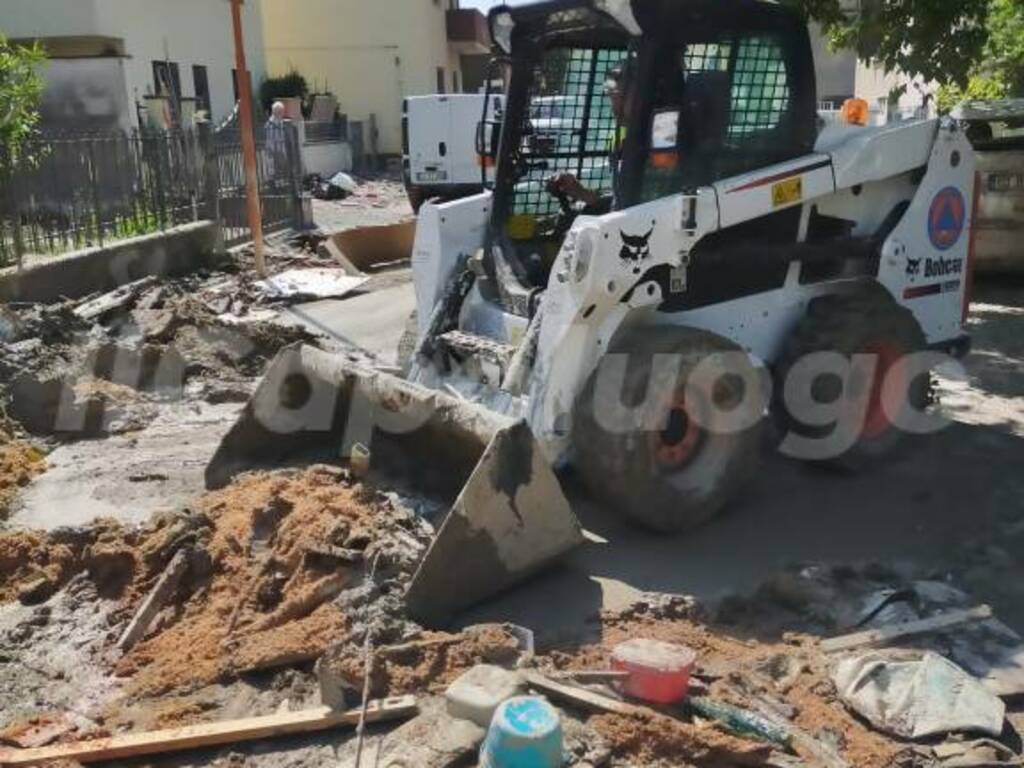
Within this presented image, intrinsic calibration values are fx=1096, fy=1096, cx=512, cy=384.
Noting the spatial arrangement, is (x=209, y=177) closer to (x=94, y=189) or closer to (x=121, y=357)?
(x=94, y=189)

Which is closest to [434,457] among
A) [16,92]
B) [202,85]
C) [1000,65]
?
[16,92]

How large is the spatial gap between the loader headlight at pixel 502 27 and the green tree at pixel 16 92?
5.42 meters

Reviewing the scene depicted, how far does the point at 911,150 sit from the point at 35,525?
17.0 feet

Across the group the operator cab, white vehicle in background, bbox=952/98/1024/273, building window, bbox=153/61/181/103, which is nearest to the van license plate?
white vehicle in background, bbox=952/98/1024/273

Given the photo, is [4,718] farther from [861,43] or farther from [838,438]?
[861,43]

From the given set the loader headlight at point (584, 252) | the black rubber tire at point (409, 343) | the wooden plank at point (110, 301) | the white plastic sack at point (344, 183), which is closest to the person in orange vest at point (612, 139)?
the loader headlight at point (584, 252)

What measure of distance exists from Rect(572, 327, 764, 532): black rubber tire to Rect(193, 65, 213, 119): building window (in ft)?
65.7

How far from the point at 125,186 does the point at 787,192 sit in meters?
8.61

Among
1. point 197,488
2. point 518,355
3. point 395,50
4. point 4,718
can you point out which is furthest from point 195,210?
point 395,50

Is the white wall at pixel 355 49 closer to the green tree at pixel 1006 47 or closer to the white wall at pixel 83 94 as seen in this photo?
the white wall at pixel 83 94

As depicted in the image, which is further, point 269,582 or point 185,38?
point 185,38

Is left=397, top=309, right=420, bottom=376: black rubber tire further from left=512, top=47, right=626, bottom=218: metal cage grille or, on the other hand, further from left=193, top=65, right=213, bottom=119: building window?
left=193, top=65, right=213, bottom=119: building window

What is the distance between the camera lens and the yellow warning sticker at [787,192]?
560cm

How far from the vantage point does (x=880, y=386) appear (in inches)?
242
